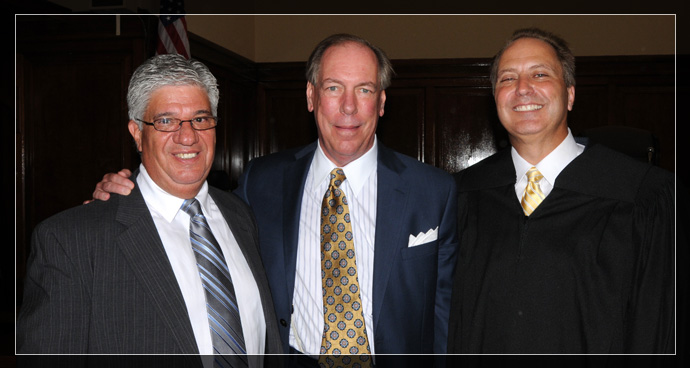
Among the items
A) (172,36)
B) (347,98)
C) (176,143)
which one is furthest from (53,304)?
(172,36)

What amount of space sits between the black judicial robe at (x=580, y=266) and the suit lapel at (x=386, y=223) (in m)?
0.30

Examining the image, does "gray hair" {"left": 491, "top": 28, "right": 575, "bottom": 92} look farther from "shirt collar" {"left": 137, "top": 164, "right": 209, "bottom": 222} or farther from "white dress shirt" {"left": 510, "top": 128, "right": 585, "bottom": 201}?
"shirt collar" {"left": 137, "top": 164, "right": 209, "bottom": 222}

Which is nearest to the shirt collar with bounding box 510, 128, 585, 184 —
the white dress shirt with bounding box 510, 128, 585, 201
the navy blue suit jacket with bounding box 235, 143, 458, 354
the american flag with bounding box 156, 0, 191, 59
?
the white dress shirt with bounding box 510, 128, 585, 201

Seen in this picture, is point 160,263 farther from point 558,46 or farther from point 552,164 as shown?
point 558,46

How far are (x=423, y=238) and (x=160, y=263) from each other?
92 centimetres

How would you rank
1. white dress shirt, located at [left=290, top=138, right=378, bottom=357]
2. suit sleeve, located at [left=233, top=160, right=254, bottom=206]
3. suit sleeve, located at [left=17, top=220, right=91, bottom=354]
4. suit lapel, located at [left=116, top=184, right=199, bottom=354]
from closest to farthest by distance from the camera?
suit sleeve, located at [left=17, top=220, right=91, bottom=354] → suit lapel, located at [left=116, top=184, right=199, bottom=354] → white dress shirt, located at [left=290, top=138, right=378, bottom=357] → suit sleeve, located at [left=233, top=160, right=254, bottom=206]

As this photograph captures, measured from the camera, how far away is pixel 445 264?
6.95 feet

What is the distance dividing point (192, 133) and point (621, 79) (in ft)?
19.6

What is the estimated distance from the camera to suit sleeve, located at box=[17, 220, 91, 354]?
1.44 metres

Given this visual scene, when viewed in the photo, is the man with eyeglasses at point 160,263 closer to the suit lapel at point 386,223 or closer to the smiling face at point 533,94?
the suit lapel at point 386,223

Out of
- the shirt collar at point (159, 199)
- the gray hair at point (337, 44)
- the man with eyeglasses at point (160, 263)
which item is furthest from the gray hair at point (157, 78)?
the gray hair at point (337, 44)

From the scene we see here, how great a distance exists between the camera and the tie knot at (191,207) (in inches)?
68.3

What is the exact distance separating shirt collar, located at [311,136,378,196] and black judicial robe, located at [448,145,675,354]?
1.50 feet
